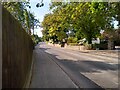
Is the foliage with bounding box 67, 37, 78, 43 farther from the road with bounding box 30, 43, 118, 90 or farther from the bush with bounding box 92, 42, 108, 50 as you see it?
the road with bounding box 30, 43, 118, 90

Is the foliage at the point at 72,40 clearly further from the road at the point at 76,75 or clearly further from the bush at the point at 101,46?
the road at the point at 76,75

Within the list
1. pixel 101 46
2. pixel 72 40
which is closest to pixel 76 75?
pixel 101 46

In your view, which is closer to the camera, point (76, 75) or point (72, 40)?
point (76, 75)

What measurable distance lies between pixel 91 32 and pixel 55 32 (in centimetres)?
2638

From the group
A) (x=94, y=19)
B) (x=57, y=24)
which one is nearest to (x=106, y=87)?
(x=94, y=19)

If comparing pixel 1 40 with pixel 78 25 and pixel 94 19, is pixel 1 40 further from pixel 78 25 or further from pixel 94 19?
pixel 78 25

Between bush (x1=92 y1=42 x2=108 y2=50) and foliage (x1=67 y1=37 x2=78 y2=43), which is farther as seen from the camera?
foliage (x1=67 y1=37 x2=78 y2=43)

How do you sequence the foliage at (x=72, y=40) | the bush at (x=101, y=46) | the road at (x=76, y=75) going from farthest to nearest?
1. the foliage at (x=72, y=40)
2. the bush at (x=101, y=46)
3. the road at (x=76, y=75)

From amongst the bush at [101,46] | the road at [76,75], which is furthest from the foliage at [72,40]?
the road at [76,75]

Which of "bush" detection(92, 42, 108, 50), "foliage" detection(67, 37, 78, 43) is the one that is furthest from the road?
"foliage" detection(67, 37, 78, 43)

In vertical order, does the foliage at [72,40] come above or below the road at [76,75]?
A: above

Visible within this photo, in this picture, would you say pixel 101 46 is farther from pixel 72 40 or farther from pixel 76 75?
pixel 76 75

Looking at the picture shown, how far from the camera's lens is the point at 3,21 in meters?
4.72

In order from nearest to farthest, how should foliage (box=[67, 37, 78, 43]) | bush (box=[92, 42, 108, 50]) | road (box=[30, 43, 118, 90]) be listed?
road (box=[30, 43, 118, 90]) → bush (box=[92, 42, 108, 50]) → foliage (box=[67, 37, 78, 43])
